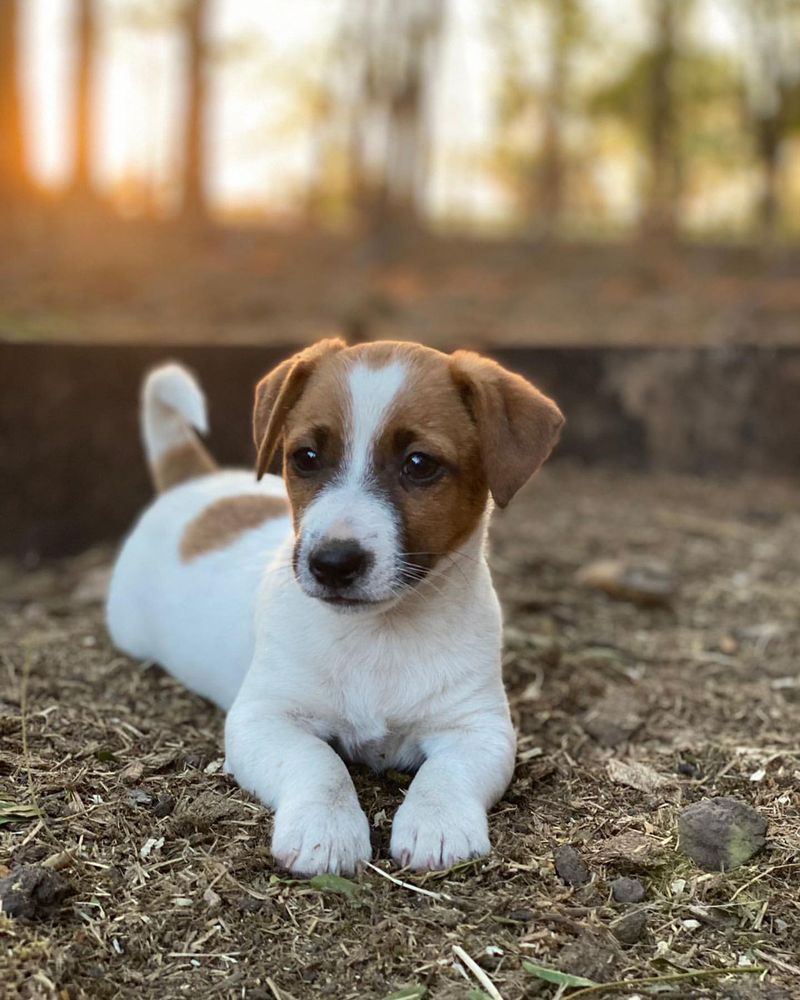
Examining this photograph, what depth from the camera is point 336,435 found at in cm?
342

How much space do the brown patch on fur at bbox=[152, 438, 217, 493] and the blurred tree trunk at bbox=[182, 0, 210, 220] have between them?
12979 millimetres

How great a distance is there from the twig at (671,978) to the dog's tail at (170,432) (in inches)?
129

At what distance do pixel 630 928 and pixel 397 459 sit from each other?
1.45 meters

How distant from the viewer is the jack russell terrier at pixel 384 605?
317 cm

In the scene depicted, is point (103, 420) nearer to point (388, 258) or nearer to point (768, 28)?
point (388, 258)

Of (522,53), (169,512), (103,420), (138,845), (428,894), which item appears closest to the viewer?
(428,894)

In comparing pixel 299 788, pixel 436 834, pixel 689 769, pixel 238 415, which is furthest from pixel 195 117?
pixel 436 834

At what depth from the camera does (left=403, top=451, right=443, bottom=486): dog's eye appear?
11.2 feet

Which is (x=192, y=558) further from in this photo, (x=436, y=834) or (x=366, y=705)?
(x=436, y=834)

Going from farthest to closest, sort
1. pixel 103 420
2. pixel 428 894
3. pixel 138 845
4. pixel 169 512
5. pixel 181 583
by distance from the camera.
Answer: pixel 103 420 < pixel 169 512 < pixel 181 583 < pixel 138 845 < pixel 428 894

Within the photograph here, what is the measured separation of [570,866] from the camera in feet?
10.3

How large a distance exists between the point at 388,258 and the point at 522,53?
9463 mm

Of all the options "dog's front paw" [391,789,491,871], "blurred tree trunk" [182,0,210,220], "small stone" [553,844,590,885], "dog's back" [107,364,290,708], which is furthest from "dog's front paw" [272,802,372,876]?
"blurred tree trunk" [182,0,210,220]

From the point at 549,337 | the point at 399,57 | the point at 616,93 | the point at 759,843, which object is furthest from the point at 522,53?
the point at 759,843
